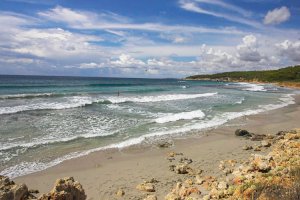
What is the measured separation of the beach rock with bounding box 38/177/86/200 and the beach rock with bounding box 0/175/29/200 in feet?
1.56

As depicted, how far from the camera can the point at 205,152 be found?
1538cm

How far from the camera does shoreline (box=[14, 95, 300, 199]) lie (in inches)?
430

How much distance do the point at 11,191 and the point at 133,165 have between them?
6.90 metres

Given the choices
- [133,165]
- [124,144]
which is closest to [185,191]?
[133,165]

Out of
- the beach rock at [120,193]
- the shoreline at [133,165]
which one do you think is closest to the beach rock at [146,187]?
the shoreline at [133,165]

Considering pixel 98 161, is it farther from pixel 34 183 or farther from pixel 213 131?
pixel 213 131

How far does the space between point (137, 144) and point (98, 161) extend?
3.25 m

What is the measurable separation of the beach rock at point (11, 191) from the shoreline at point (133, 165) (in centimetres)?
328

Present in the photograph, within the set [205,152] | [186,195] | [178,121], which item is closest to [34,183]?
[186,195]

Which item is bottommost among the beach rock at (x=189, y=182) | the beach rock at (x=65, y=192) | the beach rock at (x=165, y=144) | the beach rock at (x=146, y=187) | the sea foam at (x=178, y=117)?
the beach rock at (x=146, y=187)

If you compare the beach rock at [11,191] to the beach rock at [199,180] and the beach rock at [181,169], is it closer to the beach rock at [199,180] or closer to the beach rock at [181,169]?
the beach rock at [199,180]

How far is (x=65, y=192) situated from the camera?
7.03 m

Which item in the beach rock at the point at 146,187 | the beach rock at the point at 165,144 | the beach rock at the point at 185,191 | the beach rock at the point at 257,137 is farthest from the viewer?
the beach rock at the point at 257,137

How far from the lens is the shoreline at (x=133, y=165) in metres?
10.9
